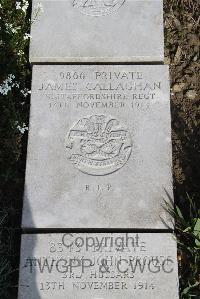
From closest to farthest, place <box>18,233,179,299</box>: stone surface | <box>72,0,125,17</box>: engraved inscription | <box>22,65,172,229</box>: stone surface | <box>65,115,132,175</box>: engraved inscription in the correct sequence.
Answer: <box>18,233,179,299</box>: stone surface
<box>22,65,172,229</box>: stone surface
<box>65,115,132,175</box>: engraved inscription
<box>72,0,125,17</box>: engraved inscription

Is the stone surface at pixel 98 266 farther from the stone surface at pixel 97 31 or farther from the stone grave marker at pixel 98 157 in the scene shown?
the stone surface at pixel 97 31

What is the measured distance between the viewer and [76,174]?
364 cm

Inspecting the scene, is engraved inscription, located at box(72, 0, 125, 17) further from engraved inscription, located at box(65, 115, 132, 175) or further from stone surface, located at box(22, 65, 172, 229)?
engraved inscription, located at box(65, 115, 132, 175)

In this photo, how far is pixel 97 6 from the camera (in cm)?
423

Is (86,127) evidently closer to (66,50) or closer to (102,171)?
(102,171)

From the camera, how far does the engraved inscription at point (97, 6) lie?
13.8 ft

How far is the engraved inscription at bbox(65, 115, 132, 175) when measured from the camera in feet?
12.0

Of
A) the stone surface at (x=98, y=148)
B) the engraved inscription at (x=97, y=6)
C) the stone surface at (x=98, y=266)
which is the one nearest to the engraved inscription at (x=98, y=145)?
the stone surface at (x=98, y=148)

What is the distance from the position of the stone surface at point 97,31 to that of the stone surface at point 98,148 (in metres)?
0.12

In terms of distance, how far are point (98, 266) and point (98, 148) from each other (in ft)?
2.82

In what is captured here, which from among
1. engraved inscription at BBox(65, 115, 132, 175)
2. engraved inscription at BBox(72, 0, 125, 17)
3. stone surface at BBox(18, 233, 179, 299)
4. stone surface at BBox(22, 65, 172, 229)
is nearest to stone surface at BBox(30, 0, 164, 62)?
engraved inscription at BBox(72, 0, 125, 17)

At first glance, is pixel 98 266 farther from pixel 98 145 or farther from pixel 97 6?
pixel 97 6

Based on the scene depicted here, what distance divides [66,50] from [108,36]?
37 cm

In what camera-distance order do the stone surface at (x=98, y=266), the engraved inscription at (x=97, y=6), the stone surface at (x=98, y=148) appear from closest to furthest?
the stone surface at (x=98, y=266) < the stone surface at (x=98, y=148) < the engraved inscription at (x=97, y=6)
